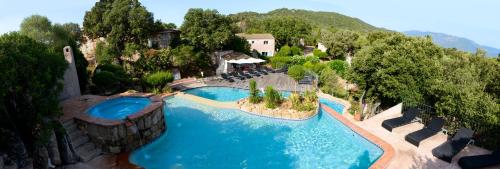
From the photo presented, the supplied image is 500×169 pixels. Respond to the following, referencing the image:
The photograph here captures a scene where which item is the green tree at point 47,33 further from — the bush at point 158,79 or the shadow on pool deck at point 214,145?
the shadow on pool deck at point 214,145

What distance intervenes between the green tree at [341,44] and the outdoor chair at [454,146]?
102 ft

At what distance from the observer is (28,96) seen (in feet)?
30.2

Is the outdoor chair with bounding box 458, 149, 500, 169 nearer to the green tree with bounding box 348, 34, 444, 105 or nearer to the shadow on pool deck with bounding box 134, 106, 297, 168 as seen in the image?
the green tree with bounding box 348, 34, 444, 105

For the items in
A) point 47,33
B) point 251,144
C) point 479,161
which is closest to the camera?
point 479,161

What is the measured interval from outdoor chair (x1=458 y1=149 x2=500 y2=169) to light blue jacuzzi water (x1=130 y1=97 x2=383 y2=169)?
313cm

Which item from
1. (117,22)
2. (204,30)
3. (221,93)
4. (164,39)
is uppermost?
(117,22)

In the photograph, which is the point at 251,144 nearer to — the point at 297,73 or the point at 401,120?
the point at 401,120

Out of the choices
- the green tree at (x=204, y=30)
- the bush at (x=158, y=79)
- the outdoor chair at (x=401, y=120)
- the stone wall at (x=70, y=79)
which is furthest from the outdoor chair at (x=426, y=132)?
the green tree at (x=204, y=30)

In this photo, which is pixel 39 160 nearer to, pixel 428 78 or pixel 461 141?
pixel 461 141

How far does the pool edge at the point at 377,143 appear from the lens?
38.6 feet

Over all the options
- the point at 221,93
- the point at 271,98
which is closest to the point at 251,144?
the point at 271,98

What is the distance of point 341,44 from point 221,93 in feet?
82.9

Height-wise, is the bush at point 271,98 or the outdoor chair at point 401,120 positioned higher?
the bush at point 271,98

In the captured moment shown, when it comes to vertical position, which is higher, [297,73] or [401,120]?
[297,73]
